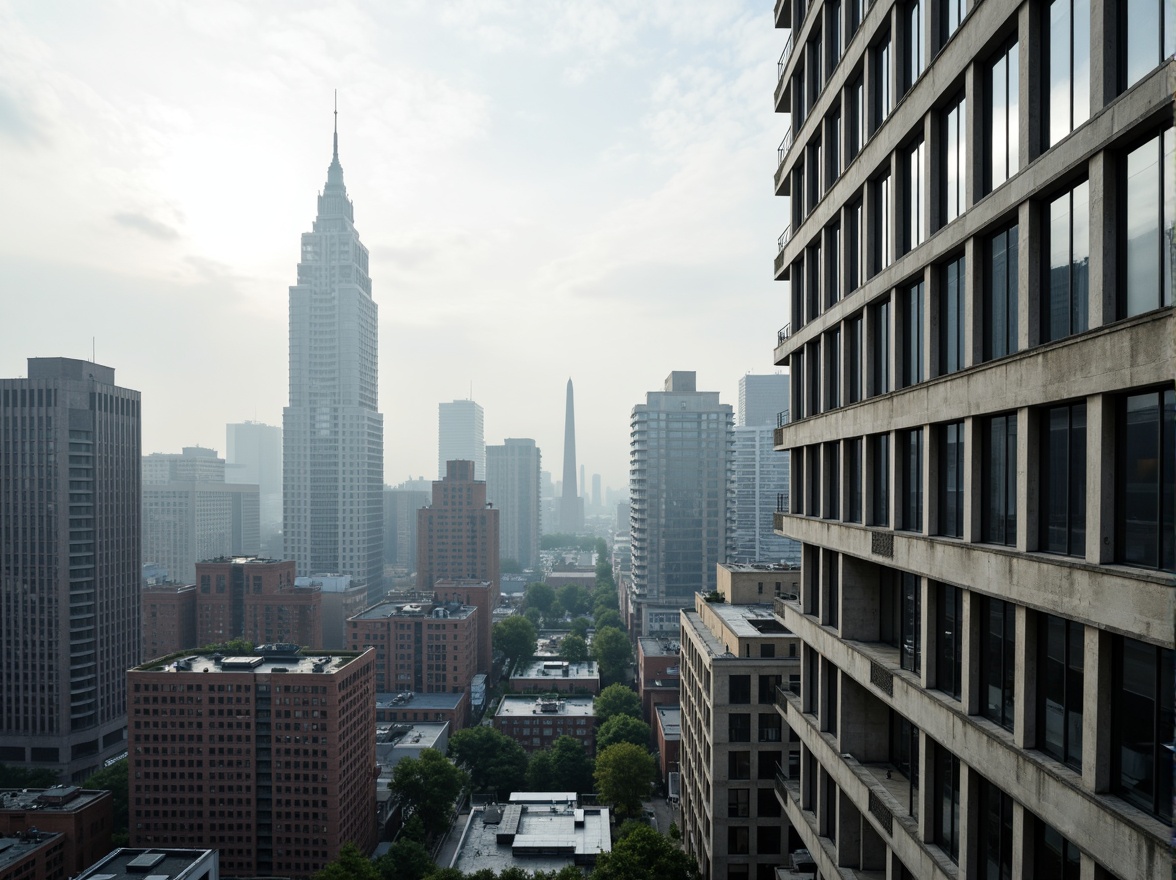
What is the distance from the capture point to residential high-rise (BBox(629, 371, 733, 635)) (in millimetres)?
148000

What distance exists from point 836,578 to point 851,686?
3.59 m

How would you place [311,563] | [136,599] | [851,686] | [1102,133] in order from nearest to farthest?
[1102,133] → [851,686] → [136,599] → [311,563]

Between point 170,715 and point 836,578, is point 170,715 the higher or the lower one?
the lower one

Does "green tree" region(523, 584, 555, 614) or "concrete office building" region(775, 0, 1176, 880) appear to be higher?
"concrete office building" region(775, 0, 1176, 880)

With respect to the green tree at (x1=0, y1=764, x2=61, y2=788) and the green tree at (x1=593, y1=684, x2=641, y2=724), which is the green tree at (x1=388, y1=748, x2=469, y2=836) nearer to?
the green tree at (x1=593, y1=684, x2=641, y2=724)

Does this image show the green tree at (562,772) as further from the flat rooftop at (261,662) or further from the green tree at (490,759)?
the flat rooftop at (261,662)

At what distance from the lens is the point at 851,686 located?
76.1ft

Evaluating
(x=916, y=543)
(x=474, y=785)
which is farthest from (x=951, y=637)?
(x=474, y=785)

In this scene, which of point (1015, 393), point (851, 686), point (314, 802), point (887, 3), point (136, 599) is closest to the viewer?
point (1015, 393)

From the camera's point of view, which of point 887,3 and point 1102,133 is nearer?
point 1102,133

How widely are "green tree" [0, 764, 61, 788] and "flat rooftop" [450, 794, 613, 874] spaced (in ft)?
173

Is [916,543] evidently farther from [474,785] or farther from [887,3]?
[474,785]

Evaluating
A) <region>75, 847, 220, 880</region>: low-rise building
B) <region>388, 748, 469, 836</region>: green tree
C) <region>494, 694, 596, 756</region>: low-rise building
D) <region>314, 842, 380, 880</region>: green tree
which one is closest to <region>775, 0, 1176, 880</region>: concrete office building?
<region>314, 842, 380, 880</region>: green tree

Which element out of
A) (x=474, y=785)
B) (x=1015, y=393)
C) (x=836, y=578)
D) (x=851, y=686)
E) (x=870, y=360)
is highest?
(x=870, y=360)
